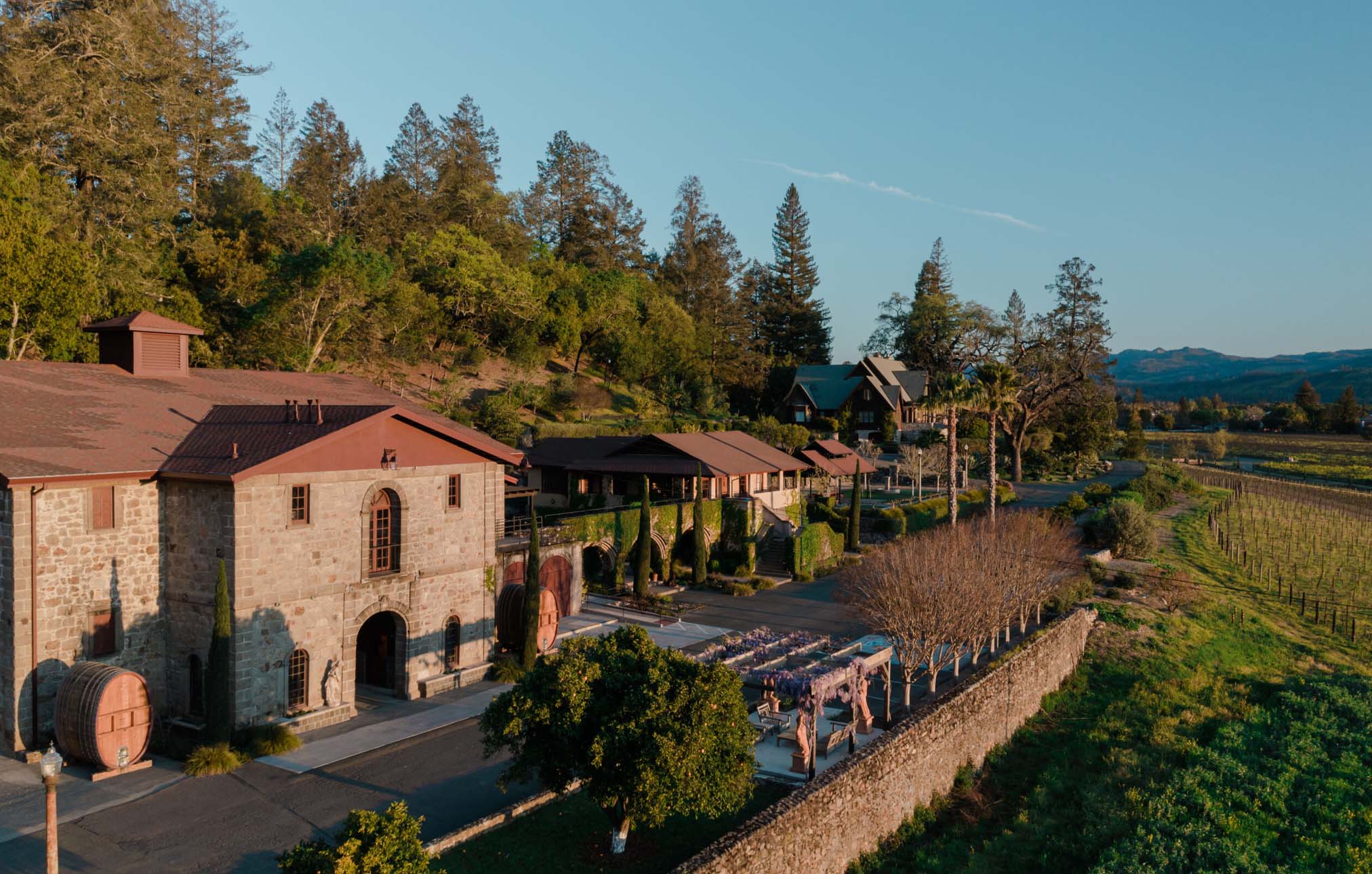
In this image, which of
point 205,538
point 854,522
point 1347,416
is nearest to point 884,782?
point 205,538

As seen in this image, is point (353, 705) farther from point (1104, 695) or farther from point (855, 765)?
point (1104, 695)

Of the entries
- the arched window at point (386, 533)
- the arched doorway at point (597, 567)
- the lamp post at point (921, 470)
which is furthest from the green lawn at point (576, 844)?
the lamp post at point (921, 470)

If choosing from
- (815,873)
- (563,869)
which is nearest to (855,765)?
(815,873)

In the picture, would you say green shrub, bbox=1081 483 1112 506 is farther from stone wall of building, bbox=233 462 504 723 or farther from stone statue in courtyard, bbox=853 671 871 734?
stone wall of building, bbox=233 462 504 723

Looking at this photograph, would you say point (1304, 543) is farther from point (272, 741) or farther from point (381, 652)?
point (272, 741)

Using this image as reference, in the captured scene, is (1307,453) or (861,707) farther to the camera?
(1307,453)

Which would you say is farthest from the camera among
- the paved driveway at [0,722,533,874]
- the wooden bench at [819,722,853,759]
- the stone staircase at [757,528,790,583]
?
the stone staircase at [757,528,790,583]

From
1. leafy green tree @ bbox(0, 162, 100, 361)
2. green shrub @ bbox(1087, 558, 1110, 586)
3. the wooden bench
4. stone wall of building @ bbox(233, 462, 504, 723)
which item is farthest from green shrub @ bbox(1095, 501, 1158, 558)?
leafy green tree @ bbox(0, 162, 100, 361)
